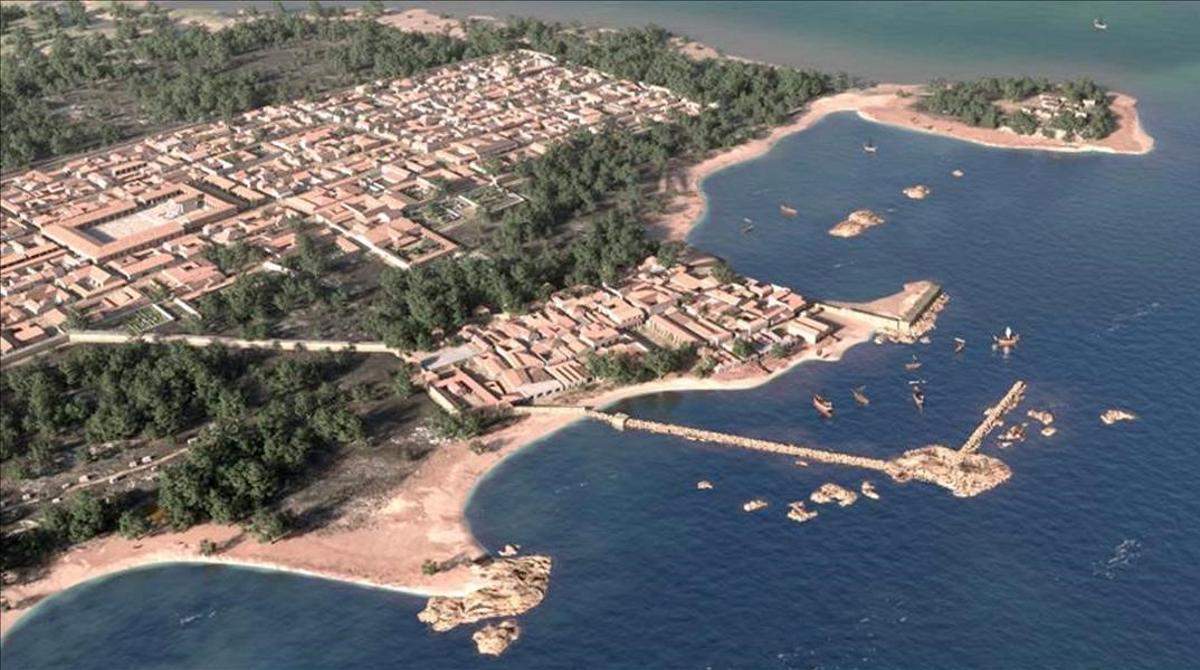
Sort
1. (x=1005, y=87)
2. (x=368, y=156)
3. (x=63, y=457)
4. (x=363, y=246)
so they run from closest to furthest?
(x=63, y=457) → (x=363, y=246) → (x=368, y=156) → (x=1005, y=87)

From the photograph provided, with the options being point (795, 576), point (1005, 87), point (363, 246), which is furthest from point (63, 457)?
point (1005, 87)

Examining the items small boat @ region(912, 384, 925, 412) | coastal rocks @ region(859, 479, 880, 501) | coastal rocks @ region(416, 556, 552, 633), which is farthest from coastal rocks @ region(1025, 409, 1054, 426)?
coastal rocks @ region(416, 556, 552, 633)

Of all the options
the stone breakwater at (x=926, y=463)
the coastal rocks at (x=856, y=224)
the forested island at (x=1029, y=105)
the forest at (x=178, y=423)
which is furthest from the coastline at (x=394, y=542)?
the forested island at (x=1029, y=105)

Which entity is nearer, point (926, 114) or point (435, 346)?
point (435, 346)

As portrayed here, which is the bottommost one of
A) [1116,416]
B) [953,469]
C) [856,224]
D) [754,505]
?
[754,505]

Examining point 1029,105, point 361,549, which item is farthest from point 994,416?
point 1029,105

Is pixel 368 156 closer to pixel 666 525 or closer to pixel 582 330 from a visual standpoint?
pixel 582 330

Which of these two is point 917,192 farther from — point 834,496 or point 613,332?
point 834,496
